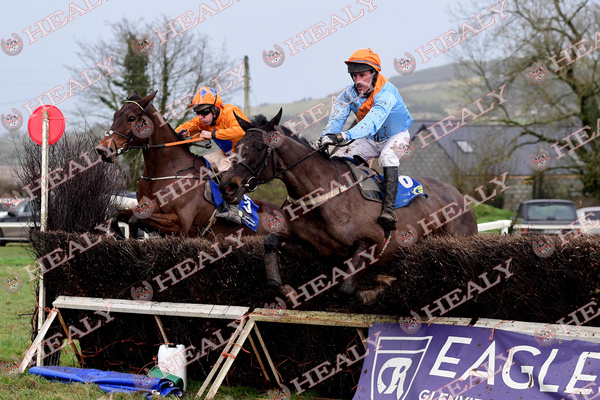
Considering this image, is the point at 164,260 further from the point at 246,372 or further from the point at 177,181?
the point at 177,181

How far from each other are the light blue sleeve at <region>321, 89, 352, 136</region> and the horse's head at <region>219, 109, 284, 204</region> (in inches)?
33.2

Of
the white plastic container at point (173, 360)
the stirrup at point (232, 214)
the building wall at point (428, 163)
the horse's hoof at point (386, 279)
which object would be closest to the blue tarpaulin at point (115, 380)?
the white plastic container at point (173, 360)

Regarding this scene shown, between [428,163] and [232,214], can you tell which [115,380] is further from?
[428,163]

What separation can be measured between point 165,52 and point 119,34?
7.78 feet

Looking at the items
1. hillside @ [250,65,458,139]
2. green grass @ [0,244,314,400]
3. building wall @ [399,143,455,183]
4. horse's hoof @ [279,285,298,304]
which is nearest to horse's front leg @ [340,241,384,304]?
horse's hoof @ [279,285,298,304]

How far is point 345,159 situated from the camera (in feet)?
18.9

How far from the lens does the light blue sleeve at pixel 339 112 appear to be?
5957 millimetres

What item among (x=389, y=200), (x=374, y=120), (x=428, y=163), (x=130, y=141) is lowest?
(x=428, y=163)

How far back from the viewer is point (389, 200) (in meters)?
5.57

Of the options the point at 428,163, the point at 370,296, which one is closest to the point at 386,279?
the point at 370,296

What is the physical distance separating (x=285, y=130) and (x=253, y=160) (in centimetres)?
55

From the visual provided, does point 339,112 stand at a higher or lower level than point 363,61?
lower

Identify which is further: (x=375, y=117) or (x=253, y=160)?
(x=375, y=117)

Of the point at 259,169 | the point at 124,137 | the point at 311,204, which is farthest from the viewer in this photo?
the point at 124,137
